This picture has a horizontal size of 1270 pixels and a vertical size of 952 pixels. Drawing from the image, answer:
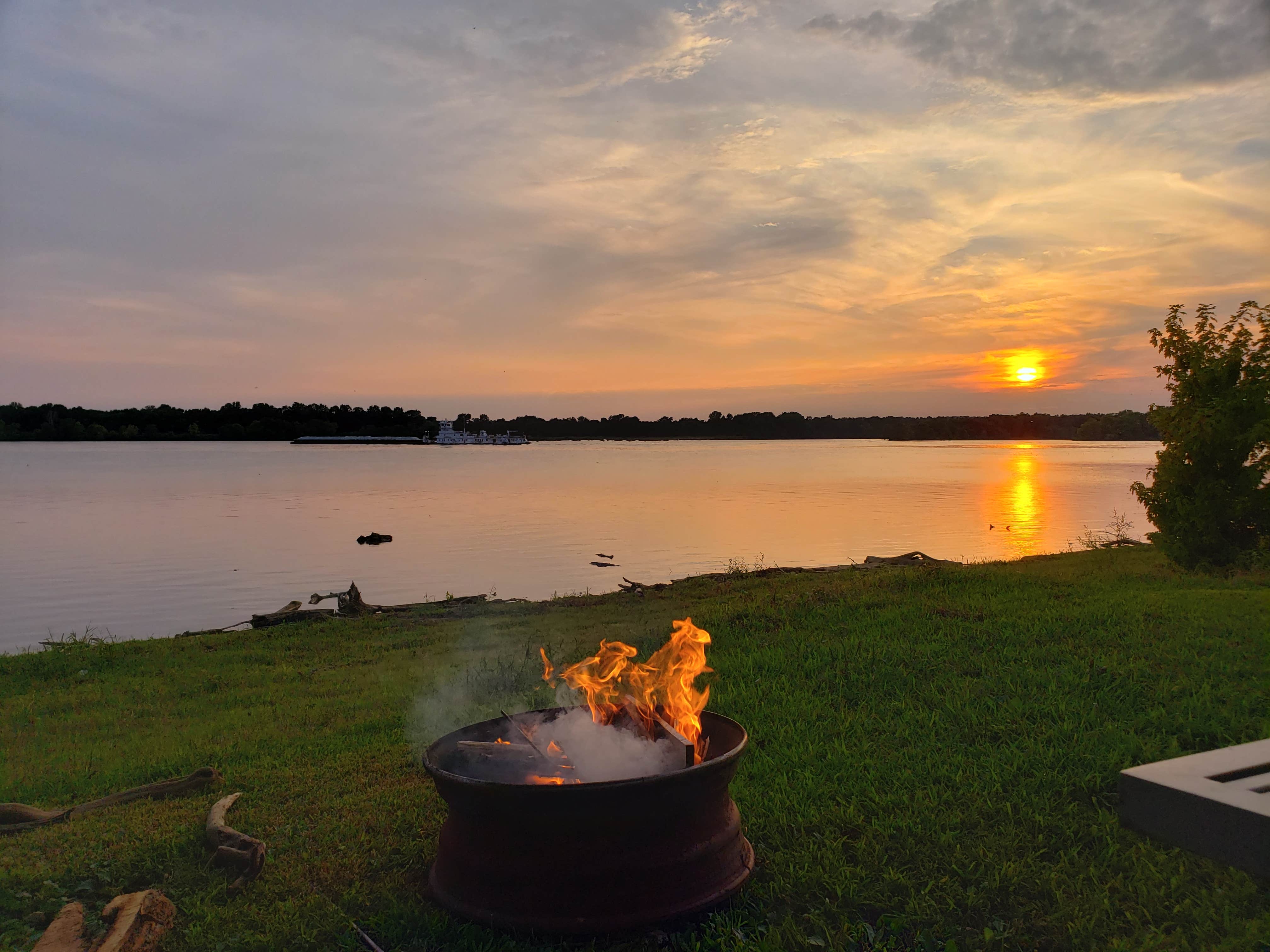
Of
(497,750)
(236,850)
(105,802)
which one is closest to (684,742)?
(497,750)

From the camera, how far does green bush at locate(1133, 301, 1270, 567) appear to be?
13000 mm

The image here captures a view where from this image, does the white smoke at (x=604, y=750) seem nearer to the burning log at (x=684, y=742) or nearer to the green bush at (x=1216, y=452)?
the burning log at (x=684, y=742)

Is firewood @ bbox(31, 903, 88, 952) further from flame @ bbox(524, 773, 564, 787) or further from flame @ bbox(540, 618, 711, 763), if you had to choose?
flame @ bbox(540, 618, 711, 763)

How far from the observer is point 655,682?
516cm

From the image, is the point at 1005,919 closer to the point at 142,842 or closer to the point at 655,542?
the point at 142,842

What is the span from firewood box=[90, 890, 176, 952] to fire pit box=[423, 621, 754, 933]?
140cm

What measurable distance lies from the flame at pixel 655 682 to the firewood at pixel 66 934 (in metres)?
2.75

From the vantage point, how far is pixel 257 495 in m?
50.4

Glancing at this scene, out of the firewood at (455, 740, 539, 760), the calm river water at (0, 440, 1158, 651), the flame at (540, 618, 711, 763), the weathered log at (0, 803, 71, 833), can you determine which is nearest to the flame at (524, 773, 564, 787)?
the firewood at (455, 740, 539, 760)

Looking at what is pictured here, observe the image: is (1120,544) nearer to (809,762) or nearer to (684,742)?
(809,762)

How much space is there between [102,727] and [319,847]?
5.09 m

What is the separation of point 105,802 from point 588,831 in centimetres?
439

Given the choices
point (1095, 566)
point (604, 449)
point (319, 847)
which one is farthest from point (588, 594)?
point (604, 449)

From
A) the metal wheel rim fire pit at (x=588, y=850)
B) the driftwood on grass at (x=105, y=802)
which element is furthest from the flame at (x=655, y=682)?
the driftwood on grass at (x=105, y=802)
